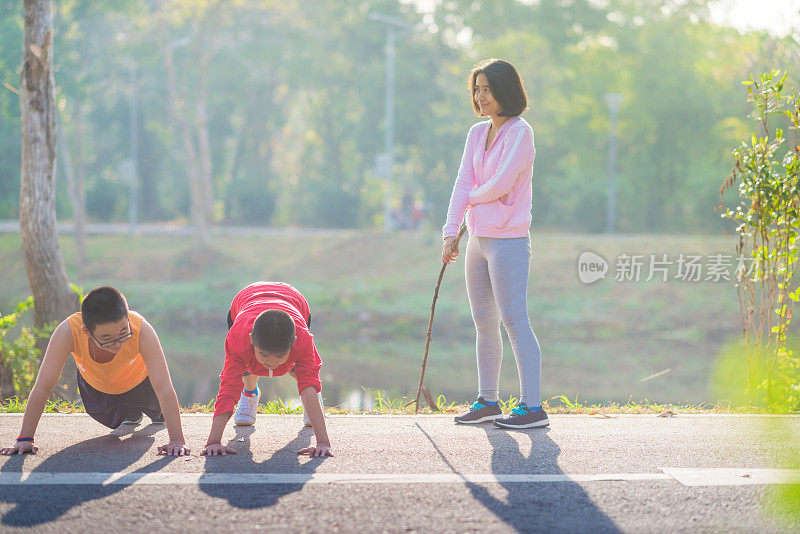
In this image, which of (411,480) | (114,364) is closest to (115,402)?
(114,364)

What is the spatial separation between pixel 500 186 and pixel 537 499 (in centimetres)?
184

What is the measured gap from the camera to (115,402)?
440 centimetres

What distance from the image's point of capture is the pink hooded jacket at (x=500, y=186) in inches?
184

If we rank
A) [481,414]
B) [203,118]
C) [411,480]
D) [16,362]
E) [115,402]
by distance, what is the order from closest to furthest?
[411,480], [115,402], [481,414], [16,362], [203,118]

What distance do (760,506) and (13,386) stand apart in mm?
5173

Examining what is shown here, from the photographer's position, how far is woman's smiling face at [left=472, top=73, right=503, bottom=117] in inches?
186

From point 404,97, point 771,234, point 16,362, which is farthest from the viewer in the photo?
point 404,97

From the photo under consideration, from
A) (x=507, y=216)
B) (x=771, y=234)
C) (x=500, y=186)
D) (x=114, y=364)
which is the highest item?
(x=500, y=186)

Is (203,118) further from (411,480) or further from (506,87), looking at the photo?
(411,480)

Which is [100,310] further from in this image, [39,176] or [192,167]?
[192,167]

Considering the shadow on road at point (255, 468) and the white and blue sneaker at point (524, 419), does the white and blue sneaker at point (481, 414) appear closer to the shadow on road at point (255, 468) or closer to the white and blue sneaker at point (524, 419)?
the white and blue sneaker at point (524, 419)

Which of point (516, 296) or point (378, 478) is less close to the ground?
point (516, 296)

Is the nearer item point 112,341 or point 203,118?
point 112,341

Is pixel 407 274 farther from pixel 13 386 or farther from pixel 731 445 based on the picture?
pixel 731 445
